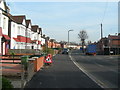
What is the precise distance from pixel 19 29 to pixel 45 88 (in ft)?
107

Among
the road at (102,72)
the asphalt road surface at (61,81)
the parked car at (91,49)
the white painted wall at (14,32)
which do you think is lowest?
the road at (102,72)

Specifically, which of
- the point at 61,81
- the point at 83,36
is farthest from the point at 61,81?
the point at 83,36

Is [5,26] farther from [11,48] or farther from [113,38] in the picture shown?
[113,38]

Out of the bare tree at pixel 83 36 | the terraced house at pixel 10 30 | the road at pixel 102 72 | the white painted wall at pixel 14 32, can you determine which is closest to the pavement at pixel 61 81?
the road at pixel 102 72

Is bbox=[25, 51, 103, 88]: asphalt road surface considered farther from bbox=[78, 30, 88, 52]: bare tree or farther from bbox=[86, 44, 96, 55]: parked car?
bbox=[78, 30, 88, 52]: bare tree

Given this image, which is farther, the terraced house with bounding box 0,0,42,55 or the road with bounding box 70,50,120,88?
the terraced house with bounding box 0,0,42,55

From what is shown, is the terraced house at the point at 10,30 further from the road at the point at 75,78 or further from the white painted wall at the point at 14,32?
the road at the point at 75,78

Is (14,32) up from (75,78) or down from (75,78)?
up

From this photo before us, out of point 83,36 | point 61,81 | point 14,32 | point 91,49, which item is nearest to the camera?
point 61,81

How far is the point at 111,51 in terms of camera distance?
2509 inches

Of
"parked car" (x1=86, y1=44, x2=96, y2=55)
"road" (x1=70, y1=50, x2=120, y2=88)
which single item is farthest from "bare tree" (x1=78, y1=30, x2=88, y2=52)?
"road" (x1=70, y1=50, x2=120, y2=88)

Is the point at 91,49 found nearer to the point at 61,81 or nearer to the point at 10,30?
the point at 10,30

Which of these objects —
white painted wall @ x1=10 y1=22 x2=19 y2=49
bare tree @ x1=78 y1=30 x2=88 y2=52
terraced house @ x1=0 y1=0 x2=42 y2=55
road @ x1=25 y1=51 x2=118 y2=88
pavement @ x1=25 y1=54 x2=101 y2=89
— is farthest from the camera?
bare tree @ x1=78 y1=30 x2=88 y2=52

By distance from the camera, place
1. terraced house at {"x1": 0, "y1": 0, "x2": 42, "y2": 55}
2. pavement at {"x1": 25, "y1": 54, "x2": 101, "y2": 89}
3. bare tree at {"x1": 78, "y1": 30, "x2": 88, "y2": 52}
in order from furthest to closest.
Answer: bare tree at {"x1": 78, "y1": 30, "x2": 88, "y2": 52} → terraced house at {"x1": 0, "y1": 0, "x2": 42, "y2": 55} → pavement at {"x1": 25, "y1": 54, "x2": 101, "y2": 89}
